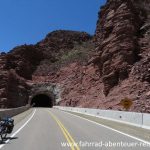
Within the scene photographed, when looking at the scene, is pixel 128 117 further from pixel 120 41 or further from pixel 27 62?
pixel 27 62

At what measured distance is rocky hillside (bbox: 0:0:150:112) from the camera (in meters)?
50.5

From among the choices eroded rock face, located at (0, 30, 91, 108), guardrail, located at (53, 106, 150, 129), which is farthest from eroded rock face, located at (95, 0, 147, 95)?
eroded rock face, located at (0, 30, 91, 108)

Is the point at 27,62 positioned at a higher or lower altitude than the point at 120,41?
higher

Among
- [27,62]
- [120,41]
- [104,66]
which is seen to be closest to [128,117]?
[120,41]

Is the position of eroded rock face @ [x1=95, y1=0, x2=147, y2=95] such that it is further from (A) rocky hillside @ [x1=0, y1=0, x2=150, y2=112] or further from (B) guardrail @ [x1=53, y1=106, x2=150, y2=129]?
(B) guardrail @ [x1=53, y1=106, x2=150, y2=129]

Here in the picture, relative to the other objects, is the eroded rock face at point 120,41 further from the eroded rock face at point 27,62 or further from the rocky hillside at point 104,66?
the eroded rock face at point 27,62

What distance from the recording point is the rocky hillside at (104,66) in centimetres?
5053

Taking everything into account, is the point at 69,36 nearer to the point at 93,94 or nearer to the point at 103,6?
the point at 103,6

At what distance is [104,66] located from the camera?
60.6m

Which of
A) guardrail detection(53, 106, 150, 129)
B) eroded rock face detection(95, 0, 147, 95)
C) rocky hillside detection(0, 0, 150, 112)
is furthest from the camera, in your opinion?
eroded rock face detection(95, 0, 147, 95)

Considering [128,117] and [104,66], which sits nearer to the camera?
[128,117]

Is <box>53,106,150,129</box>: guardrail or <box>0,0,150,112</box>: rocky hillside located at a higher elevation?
<box>0,0,150,112</box>: rocky hillside

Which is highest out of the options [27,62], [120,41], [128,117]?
[27,62]

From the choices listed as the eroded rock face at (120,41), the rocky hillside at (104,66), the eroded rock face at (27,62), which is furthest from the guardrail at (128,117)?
the eroded rock face at (27,62)
